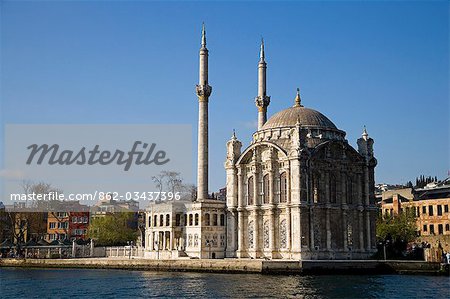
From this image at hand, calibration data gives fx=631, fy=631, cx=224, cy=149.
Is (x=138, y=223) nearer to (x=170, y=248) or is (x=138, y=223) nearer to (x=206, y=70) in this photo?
(x=170, y=248)

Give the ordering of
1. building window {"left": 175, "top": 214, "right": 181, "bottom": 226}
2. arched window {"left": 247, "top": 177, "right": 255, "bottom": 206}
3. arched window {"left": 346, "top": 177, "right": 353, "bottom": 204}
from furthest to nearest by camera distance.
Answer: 1. building window {"left": 175, "top": 214, "right": 181, "bottom": 226}
2. arched window {"left": 247, "top": 177, "right": 255, "bottom": 206}
3. arched window {"left": 346, "top": 177, "right": 353, "bottom": 204}

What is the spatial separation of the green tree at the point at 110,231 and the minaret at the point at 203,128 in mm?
25304

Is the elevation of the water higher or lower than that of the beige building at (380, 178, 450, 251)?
lower

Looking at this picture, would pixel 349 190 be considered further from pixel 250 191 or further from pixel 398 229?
pixel 398 229

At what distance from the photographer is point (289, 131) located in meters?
65.6

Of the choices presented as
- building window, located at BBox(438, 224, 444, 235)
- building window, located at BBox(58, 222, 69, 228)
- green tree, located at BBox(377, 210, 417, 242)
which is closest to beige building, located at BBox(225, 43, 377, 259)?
green tree, located at BBox(377, 210, 417, 242)

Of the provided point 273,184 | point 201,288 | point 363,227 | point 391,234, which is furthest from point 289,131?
point 201,288

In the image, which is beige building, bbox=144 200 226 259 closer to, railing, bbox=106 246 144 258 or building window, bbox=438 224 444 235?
railing, bbox=106 246 144 258

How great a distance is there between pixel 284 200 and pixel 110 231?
36.1 metres

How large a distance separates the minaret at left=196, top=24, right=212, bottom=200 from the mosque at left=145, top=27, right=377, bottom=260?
11 cm

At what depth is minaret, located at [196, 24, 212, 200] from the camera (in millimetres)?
69562

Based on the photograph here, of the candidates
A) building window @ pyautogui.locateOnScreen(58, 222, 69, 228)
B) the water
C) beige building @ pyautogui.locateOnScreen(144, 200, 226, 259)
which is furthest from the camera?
building window @ pyautogui.locateOnScreen(58, 222, 69, 228)

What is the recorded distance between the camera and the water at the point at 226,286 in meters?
39.2

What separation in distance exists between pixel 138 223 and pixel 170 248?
120 ft
